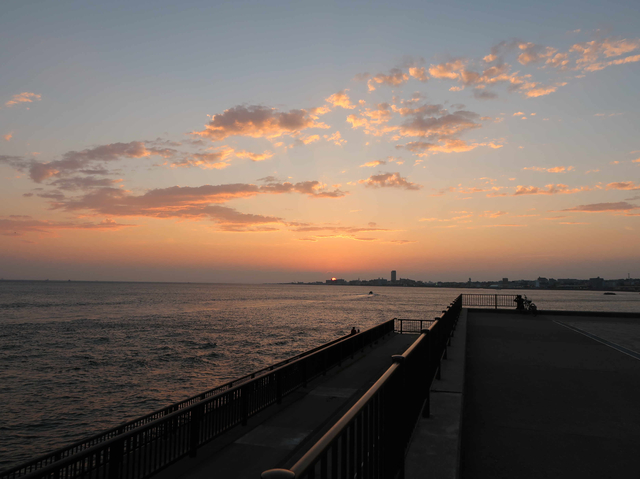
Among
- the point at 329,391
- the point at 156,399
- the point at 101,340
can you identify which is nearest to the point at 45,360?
the point at 101,340

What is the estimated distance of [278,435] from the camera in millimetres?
8773

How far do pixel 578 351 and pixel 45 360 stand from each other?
140ft

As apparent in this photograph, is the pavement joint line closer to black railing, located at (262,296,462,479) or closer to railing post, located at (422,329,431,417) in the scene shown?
railing post, located at (422,329,431,417)

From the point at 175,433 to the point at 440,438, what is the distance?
17.5 feet

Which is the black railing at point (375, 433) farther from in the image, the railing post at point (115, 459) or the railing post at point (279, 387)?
the railing post at point (279, 387)

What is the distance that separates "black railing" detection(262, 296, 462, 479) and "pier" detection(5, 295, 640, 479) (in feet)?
0.04

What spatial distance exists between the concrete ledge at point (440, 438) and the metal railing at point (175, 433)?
178 inches

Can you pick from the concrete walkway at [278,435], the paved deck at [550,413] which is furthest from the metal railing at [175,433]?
the paved deck at [550,413]

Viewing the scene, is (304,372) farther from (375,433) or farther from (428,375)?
(375,433)

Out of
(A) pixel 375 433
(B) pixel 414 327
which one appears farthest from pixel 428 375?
(B) pixel 414 327

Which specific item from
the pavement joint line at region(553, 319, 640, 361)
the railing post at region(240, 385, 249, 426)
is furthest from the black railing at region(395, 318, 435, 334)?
the railing post at region(240, 385, 249, 426)

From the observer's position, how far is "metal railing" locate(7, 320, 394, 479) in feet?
21.0

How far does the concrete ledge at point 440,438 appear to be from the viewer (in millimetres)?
4266

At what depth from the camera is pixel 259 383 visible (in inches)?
404
